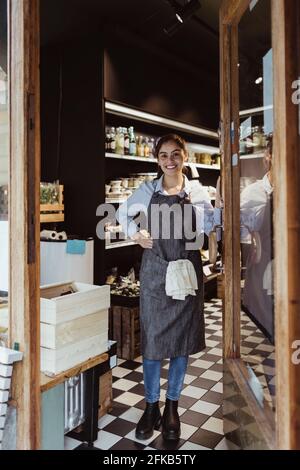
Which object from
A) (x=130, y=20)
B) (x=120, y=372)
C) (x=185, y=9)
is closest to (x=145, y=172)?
(x=130, y=20)

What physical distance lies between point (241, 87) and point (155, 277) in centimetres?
115

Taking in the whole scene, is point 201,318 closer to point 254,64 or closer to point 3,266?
point 3,266

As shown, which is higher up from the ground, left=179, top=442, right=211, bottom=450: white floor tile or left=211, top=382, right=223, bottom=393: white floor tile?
left=211, top=382, right=223, bottom=393: white floor tile

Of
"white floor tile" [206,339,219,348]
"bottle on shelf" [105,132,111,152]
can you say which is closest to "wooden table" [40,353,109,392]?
"white floor tile" [206,339,219,348]

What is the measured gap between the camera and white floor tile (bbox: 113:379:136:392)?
10.5ft

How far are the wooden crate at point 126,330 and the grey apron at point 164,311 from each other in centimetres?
119

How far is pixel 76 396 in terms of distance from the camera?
235 centimetres

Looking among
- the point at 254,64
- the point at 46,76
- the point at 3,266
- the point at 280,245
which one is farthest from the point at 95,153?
the point at 280,245

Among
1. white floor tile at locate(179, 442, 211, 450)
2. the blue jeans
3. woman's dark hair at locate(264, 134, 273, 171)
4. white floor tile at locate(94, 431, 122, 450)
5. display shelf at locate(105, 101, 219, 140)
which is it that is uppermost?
display shelf at locate(105, 101, 219, 140)

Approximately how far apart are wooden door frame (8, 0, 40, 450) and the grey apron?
943 millimetres

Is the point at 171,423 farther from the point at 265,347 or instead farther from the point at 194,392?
the point at 265,347

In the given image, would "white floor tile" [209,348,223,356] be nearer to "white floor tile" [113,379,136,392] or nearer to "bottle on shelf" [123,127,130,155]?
"white floor tile" [113,379,136,392]

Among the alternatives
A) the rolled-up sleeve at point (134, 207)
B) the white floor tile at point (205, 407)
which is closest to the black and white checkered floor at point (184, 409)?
the white floor tile at point (205, 407)

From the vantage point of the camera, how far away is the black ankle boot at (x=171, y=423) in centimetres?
248
